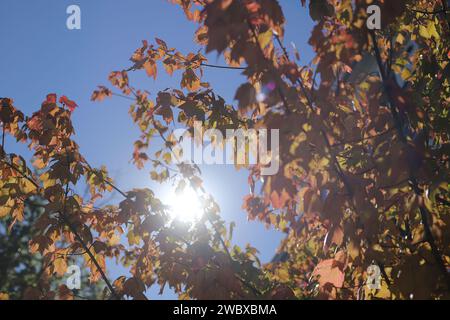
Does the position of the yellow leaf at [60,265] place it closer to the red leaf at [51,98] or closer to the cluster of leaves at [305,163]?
the cluster of leaves at [305,163]

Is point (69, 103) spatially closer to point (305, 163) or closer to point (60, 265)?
point (60, 265)

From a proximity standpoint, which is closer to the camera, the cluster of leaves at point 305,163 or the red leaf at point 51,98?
the cluster of leaves at point 305,163

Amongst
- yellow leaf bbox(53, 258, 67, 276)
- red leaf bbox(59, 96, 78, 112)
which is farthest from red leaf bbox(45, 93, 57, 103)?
yellow leaf bbox(53, 258, 67, 276)

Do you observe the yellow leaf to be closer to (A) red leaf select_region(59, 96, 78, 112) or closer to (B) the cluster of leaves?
(B) the cluster of leaves

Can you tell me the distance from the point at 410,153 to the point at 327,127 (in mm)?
447

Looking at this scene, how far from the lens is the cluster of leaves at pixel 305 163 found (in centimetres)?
201

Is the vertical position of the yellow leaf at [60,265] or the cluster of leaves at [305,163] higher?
the cluster of leaves at [305,163]

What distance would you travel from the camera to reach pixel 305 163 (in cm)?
202

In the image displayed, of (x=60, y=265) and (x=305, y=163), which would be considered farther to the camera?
(x=60, y=265)

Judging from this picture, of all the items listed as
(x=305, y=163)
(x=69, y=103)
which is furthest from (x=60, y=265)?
(x=305, y=163)

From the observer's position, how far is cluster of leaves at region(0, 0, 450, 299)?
6.61ft

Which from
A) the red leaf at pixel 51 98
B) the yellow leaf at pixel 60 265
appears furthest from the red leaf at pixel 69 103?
the yellow leaf at pixel 60 265

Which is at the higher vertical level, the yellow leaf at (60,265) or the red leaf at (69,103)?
the red leaf at (69,103)

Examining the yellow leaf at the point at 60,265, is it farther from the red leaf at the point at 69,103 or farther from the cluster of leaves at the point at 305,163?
the red leaf at the point at 69,103
